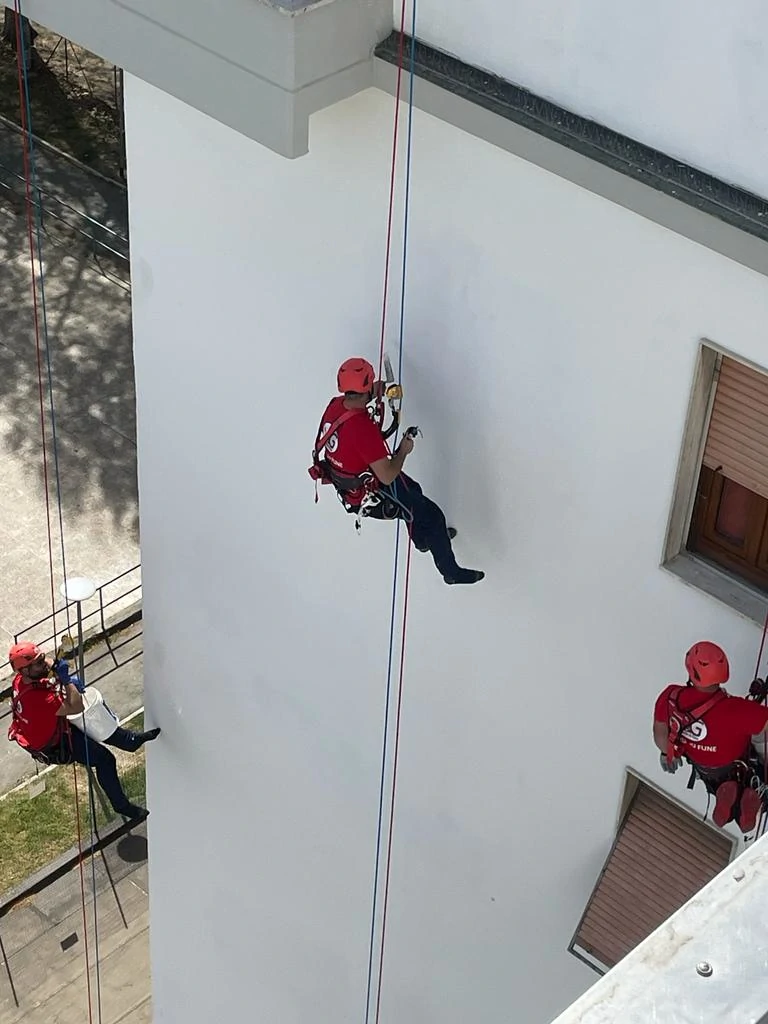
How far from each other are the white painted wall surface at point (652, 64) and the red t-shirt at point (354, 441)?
1.74 metres

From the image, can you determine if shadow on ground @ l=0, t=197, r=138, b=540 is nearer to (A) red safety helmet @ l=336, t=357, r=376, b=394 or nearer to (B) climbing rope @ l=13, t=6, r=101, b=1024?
(B) climbing rope @ l=13, t=6, r=101, b=1024

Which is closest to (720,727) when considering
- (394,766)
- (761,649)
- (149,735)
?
(761,649)

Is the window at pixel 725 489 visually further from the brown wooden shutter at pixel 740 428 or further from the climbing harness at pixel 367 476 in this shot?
the climbing harness at pixel 367 476

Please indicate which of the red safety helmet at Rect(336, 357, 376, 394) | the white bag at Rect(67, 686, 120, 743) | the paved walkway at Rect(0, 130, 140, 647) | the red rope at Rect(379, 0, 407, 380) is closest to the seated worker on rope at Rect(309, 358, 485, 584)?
the red safety helmet at Rect(336, 357, 376, 394)

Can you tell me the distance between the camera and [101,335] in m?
24.5

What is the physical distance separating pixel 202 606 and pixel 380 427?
2986 mm

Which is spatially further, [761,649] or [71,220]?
[71,220]

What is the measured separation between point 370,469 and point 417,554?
991mm

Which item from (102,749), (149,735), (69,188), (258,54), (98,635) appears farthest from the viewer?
(69,188)

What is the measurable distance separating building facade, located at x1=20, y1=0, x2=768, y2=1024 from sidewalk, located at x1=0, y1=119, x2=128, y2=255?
55.5 feet

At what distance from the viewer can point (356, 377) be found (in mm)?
7445

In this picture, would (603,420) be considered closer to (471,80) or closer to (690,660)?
(690,660)

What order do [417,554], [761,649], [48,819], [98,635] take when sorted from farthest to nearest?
[98,635]
[48,819]
[417,554]
[761,649]

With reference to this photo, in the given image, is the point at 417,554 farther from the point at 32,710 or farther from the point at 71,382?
the point at 71,382
